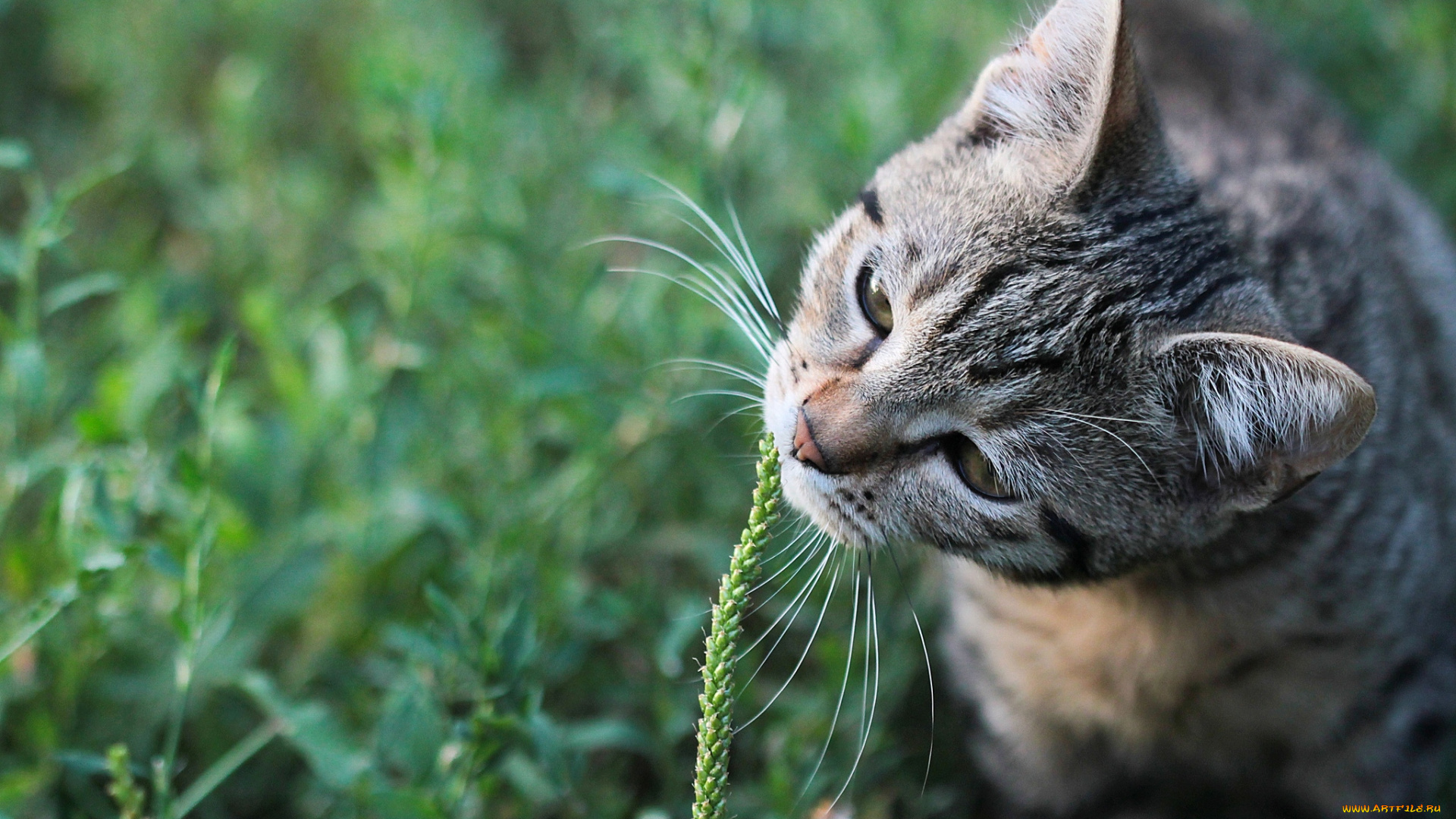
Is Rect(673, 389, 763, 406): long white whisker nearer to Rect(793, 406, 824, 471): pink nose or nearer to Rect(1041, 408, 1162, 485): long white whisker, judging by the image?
Rect(793, 406, 824, 471): pink nose

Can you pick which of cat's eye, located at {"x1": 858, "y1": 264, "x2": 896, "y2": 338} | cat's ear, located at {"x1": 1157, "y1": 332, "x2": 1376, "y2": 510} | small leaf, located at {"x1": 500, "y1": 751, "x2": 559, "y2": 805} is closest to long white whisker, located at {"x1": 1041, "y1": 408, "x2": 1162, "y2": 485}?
cat's ear, located at {"x1": 1157, "y1": 332, "x2": 1376, "y2": 510}

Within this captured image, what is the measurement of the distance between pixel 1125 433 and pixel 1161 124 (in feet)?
2.13

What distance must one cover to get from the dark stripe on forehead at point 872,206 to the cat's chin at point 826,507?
516 mm

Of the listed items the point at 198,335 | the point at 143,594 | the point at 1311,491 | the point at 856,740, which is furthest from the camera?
the point at 198,335

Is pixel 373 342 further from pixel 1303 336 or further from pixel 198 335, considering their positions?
pixel 1303 336

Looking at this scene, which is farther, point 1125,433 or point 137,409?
point 137,409

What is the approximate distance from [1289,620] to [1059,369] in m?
0.87

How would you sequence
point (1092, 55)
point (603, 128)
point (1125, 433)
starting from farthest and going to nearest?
point (603, 128) < point (1092, 55) < point (1125, 433)

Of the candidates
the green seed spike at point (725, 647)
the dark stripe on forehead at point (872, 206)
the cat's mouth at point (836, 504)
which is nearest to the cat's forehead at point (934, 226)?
the dark stripe on forehead at point (872, 206)

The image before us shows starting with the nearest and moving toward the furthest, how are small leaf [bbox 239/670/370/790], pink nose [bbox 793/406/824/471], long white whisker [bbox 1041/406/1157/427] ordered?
long white whisker [bbox 1041/406/1157/427] < pink nose [bbox 793/406/824/471] < small leaf [bbox 239/670/370/790]

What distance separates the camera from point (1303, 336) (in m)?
2.17

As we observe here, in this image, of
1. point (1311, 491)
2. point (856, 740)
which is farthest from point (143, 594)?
point (1311, 491)

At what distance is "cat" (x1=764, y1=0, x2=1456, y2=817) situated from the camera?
184 cm

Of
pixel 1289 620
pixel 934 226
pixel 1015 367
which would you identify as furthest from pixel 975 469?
pixel 1289 620
